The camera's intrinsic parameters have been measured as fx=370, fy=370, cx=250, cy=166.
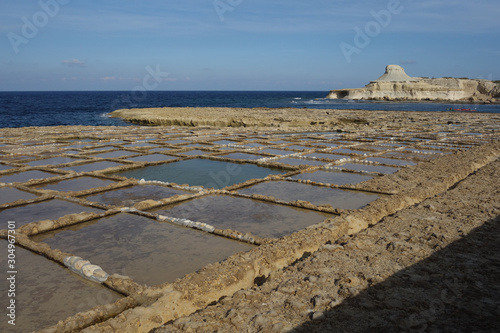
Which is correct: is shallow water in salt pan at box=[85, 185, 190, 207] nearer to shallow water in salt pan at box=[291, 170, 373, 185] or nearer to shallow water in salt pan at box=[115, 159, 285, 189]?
shallow water in salt pan at box=[115, 159, 285, 189]

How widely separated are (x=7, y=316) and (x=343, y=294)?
7.47ft

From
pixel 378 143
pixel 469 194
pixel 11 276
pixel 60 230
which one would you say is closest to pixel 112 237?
pixel 60 230

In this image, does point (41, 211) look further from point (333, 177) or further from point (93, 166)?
point (333, 177)

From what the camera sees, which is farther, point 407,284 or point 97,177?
point 97,177

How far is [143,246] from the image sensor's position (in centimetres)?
365

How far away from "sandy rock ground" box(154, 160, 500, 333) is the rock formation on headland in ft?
259

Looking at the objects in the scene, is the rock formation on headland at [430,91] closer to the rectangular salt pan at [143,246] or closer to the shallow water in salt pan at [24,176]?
the shallow water in salt pan at [24,176]

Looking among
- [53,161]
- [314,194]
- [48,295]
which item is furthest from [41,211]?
[53,161]

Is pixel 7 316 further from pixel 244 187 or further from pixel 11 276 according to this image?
pixel 244 187

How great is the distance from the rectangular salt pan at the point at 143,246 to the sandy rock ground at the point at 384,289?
0.79m

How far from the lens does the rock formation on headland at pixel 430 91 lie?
75688 mm

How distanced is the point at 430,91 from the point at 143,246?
8469cm

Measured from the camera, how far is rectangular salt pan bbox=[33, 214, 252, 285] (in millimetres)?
3199

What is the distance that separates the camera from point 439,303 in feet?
7.91
